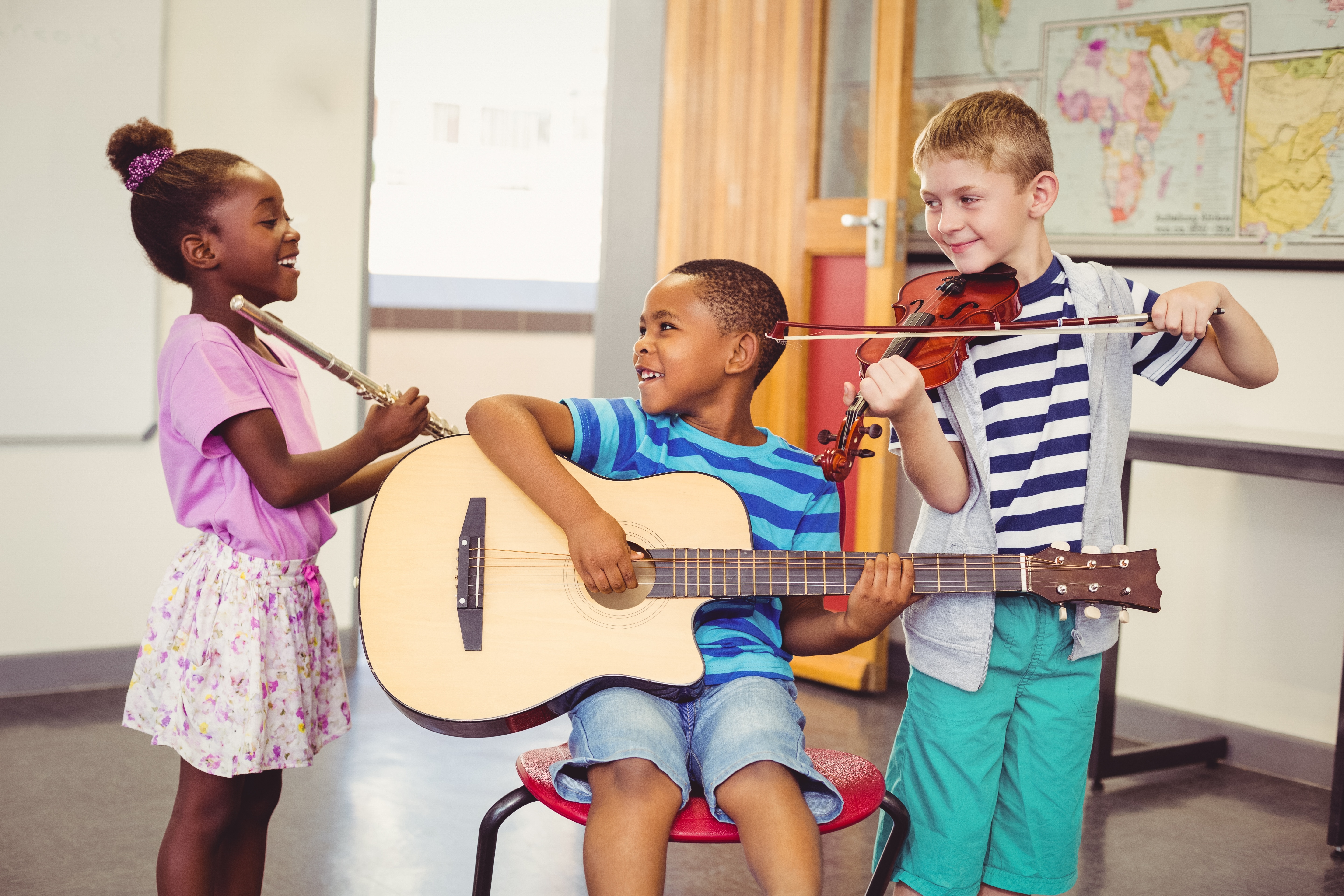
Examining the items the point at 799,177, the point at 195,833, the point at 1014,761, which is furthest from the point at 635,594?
the point at 799,177

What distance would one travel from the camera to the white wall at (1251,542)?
9.43 ft

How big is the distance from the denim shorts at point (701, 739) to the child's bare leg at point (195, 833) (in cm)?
50

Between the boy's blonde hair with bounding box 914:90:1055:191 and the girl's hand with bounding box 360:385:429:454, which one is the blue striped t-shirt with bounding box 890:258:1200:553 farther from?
the girl's hand with bounding box 360:385:429:454

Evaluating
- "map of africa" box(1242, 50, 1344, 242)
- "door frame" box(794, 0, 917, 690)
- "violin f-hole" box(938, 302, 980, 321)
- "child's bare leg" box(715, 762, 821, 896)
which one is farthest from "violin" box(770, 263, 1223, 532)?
"map of africa" box(1242, 50, 1344, 242)

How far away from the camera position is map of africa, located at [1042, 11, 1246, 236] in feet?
9.88

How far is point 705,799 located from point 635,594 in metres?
0.28

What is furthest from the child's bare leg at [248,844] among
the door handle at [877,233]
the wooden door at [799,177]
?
the door handle at [877,233]

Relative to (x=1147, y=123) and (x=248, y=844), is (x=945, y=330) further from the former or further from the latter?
(x=1147, y=123)

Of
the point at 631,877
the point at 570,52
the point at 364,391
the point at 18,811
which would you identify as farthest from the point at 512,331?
the point at 631,877

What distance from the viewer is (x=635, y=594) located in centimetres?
151

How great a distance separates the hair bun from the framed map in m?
2.44

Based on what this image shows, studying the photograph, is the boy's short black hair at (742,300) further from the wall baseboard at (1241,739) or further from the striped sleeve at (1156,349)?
the wall baseboard at (1241,739)

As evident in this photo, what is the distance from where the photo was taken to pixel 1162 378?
5.02 ft

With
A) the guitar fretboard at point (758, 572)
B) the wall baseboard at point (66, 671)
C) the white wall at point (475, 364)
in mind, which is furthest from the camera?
the white wall at point (475, 364)
